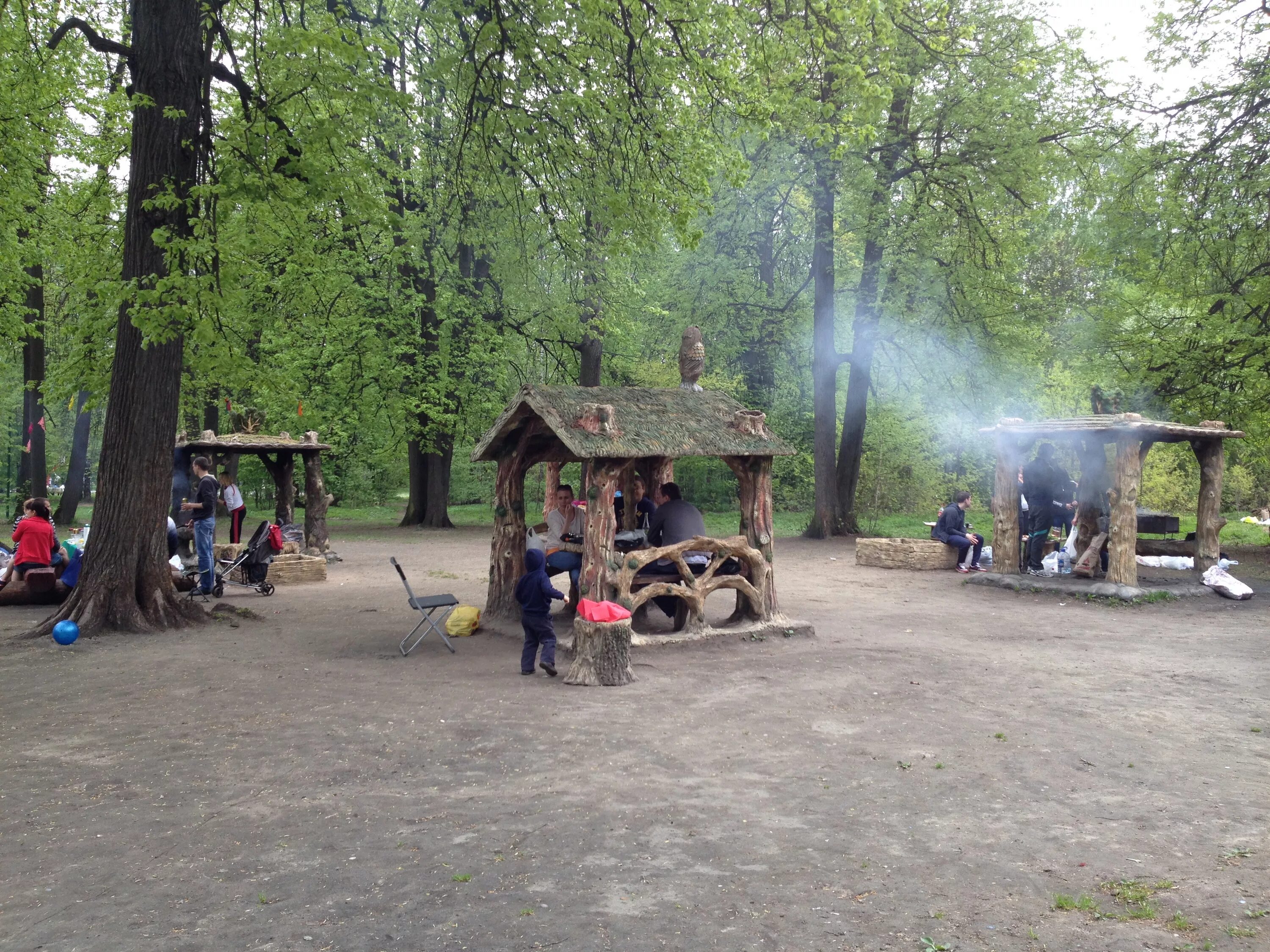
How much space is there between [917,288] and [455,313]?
10903 mm

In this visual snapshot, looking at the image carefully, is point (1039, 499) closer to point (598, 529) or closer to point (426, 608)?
point (598, 529)

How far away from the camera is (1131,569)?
13414 mm

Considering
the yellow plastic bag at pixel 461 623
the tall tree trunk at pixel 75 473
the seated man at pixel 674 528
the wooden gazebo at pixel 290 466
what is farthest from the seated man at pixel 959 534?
the tall tree trunk at pixel 75 473

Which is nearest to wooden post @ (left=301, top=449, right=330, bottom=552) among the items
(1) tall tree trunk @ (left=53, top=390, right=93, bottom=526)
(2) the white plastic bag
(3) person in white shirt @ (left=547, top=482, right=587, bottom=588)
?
(1) tall tree trunk @ (left=53, top=390, right=93, bottom=526)

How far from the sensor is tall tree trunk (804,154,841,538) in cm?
2184

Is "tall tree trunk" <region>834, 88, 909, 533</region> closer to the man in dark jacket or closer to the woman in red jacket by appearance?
the man in dark jacket

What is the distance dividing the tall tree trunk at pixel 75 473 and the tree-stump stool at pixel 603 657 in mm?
18263

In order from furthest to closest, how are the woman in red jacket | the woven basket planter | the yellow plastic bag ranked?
the woven basket planter
the woman in red jacket
the yellow plastic bag

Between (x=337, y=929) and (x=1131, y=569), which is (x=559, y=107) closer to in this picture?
(x=337, y=929)

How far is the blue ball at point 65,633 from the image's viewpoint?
9453 millimetres

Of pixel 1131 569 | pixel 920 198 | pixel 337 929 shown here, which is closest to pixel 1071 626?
pixel 1131 569

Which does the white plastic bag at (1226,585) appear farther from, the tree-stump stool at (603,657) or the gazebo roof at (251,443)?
the gazebo roof at (251,443)

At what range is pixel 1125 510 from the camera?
43.6 feet

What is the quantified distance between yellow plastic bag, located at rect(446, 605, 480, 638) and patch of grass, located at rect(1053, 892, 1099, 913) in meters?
7.25
